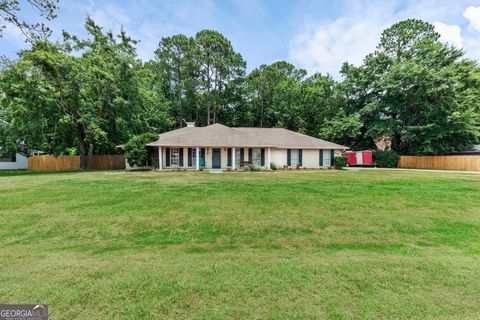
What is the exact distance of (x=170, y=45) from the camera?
111 feet

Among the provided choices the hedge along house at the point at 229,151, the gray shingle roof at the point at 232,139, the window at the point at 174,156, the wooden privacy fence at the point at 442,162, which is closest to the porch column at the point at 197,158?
the hedge along house at the point at 229,151

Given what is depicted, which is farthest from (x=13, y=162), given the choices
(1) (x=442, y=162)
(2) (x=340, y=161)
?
(1) (x=442, y=162)

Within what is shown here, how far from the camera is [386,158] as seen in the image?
25.8 metres

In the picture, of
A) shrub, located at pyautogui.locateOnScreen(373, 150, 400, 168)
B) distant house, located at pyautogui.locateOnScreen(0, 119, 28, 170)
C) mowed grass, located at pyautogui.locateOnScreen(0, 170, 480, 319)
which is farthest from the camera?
shrub, located at pyautogui.locateOnScreen(373, 150, 400, 168)

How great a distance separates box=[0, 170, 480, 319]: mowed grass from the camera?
245cm

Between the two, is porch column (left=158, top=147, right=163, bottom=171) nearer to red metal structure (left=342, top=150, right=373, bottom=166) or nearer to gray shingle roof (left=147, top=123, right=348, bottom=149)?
gray shingle roof (left=147, top=123, right=348, bottom=149)

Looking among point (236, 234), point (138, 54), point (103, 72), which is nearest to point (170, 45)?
point (138, 54)

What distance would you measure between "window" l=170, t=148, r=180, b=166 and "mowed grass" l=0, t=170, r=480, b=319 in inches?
487

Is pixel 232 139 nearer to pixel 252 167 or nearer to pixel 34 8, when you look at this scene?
pixel 252 167

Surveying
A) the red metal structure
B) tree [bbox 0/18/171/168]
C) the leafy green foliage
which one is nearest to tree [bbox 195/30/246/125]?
the leafy green foliage

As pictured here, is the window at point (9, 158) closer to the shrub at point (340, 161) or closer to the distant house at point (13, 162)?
the distant house at point (13, 162)

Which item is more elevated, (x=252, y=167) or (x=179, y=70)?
(x=179, y=70)

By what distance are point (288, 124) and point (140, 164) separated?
23666 mm

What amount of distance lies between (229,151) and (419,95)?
22685 millimetres
